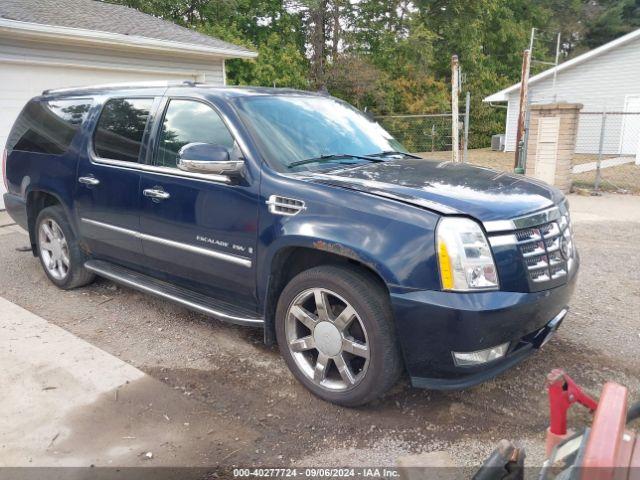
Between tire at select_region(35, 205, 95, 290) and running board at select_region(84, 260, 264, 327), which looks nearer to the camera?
running board at select_region(84, 260, 264, 327)

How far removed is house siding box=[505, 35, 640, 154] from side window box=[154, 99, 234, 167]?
780 inches

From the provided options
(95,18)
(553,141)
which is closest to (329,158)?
(553,141)

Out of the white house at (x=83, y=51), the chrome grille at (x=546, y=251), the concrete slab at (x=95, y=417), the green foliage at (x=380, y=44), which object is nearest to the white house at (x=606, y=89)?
the green foliage at (x=380, y=44)

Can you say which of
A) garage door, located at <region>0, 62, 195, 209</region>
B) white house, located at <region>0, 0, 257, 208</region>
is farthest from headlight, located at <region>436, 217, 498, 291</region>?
garage door, located at <region>0, 62, 195, 209</region>

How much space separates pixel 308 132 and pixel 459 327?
1853mm

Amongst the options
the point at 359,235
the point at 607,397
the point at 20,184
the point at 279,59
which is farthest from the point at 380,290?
the point at 279,59

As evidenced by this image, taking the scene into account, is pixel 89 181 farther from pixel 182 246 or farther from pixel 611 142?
pixel 611 142

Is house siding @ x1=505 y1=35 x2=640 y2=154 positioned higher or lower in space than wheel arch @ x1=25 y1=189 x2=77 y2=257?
higher

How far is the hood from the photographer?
2.81m

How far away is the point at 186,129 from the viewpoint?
3848mm

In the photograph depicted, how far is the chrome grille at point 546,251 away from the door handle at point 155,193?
2.39m

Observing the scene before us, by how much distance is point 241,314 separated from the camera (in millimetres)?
3549

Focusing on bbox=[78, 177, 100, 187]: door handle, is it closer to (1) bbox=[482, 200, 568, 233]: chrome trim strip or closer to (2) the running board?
(2) the running board

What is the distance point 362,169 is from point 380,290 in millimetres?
966
